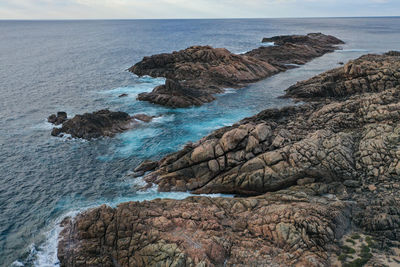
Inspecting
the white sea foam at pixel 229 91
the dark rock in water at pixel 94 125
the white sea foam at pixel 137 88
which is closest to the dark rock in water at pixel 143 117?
the dark rock in water at pixel 94 125

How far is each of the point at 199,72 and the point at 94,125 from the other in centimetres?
3841

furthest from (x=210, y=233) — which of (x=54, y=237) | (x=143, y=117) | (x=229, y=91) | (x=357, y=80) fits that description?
(x=229, y=91)

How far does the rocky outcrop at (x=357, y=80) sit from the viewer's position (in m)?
50.5

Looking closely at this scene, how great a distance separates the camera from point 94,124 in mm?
49562

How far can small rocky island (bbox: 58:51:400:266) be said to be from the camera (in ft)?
69.6

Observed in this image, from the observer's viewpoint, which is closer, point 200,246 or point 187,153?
point 200,246

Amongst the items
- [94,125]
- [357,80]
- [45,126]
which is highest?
[357,80]

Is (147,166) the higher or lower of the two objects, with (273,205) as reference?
lower

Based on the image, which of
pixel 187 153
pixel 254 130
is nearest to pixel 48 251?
pixel 187 153

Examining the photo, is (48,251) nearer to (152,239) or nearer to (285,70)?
(152,239)

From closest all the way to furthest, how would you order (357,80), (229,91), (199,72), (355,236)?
(355,236), (357,80), (229,91), (199,72)

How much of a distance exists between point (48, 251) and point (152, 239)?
411 inches

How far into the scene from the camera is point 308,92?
60.6 metres

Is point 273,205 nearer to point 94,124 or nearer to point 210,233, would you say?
point 210,233
